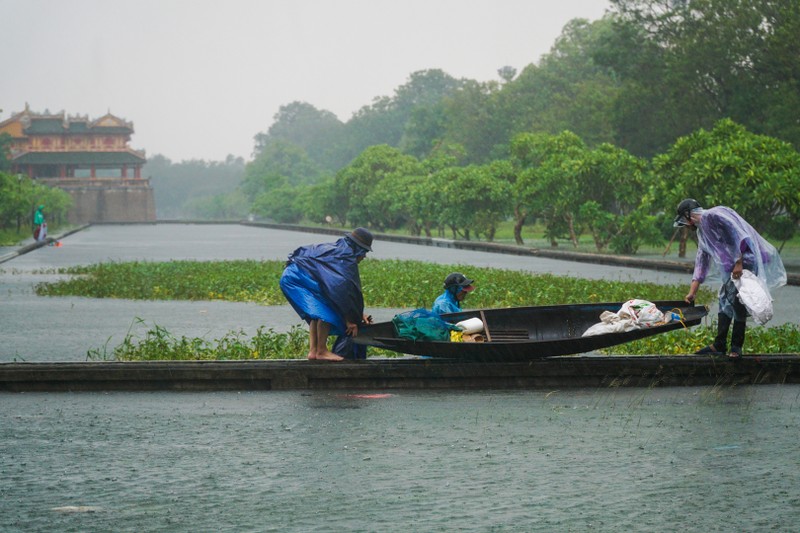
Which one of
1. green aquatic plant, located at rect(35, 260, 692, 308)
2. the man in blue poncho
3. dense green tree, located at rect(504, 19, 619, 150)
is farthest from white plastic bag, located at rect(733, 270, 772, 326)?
dense green tree, located at rect(504, 19, 619, 150)

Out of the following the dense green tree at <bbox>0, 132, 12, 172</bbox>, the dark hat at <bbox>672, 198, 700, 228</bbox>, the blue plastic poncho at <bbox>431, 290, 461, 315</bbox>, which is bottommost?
the blue plastic poncho at <bbox>431, 290, 461, 315</bbox>

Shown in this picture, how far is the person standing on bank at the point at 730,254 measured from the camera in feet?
34.7

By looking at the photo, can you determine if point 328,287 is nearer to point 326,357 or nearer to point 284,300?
point 326,357

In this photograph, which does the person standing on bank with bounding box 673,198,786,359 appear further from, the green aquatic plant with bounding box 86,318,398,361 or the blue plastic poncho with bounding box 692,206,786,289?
the green aquatic plant with bounding box 86,318,398,361

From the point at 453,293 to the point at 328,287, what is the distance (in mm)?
1434

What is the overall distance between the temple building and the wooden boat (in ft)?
361

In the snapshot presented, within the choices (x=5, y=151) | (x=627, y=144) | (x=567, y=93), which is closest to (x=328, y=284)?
(x=627, y=144)

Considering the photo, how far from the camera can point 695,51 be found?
5309cm

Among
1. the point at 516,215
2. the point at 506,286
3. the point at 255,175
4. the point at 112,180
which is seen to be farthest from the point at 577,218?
the point at 255,175

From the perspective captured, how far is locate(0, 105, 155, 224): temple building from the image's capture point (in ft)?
391

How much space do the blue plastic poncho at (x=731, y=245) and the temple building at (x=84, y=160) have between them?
111 m

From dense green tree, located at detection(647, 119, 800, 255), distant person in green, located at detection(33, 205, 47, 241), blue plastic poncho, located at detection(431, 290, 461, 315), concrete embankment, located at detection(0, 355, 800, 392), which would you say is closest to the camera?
concrete embankment, located at detection(0, 355, 800, 392)

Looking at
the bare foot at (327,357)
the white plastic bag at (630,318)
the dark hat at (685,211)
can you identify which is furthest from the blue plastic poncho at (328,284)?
the dark hat at (685,211)

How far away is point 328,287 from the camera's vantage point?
412 inches
